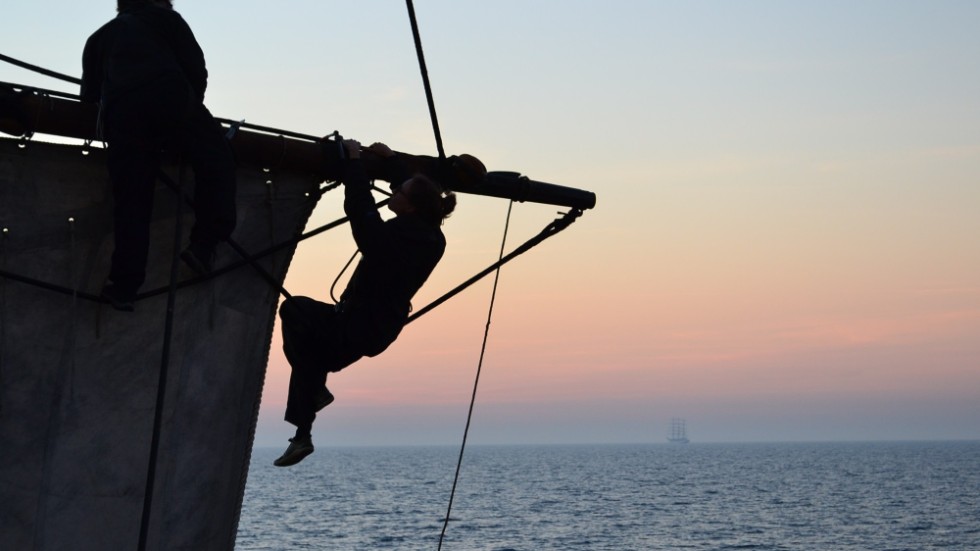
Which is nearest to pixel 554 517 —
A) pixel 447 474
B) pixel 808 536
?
pixel 808 536

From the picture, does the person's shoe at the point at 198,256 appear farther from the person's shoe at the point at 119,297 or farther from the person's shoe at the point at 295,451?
the person's shoe at the point at 295,451

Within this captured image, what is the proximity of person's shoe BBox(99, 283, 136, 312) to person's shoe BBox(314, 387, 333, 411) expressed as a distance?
1.31 m

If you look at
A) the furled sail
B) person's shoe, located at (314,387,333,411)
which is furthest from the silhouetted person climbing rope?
person's shoe, located at (314,387,333,411)

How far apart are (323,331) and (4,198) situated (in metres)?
1.93

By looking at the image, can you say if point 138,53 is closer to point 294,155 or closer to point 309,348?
point 294,155

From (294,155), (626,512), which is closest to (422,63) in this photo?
(294,155)

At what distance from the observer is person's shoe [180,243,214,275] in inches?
279

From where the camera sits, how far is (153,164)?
6887 millimetres

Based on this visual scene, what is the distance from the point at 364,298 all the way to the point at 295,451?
1.03m

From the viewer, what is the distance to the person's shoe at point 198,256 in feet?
23.3

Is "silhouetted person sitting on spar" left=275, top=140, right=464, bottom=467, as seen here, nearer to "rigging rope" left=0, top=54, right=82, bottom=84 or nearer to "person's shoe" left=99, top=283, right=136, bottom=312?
"person's shoe" left=99, top=283, right=136, bottom=312

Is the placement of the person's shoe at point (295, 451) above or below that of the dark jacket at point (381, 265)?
below

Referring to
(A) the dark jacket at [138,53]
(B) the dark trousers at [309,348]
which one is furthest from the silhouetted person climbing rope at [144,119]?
(B) the dark trousers at [309,348]

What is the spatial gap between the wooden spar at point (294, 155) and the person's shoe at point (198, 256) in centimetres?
81
